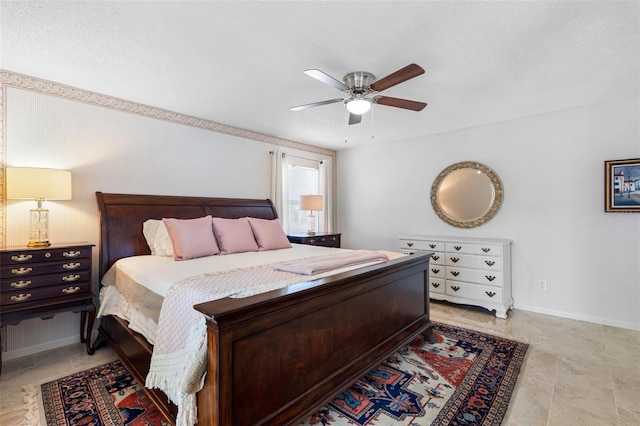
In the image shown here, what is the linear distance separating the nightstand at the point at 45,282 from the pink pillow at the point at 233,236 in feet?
3.63

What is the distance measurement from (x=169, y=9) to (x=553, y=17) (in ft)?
7.55

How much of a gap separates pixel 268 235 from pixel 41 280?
1977 mm

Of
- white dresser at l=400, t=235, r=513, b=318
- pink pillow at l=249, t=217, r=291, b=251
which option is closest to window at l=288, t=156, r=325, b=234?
pink pillow at l=249, t=217, r=291, b=251

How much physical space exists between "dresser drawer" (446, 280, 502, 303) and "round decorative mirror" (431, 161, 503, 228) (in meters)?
0.87

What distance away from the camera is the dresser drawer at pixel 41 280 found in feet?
7.47

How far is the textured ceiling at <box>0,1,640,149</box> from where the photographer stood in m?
1.81

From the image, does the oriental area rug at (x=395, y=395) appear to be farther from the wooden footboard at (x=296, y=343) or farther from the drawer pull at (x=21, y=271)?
the drawer pull at (x=21, y=271)

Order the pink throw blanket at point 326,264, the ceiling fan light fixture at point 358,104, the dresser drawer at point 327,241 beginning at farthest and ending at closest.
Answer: the dresser drawer at point 327,241 < the ceiling fan light fixture at point 358,104 < the pink throw blanket at point 326,264

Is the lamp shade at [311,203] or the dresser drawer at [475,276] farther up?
the lamp shade at [311,203]

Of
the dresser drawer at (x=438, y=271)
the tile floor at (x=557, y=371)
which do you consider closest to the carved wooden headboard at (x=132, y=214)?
the tile floor at (x=557, y=371)

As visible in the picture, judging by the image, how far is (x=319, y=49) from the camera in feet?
7.20

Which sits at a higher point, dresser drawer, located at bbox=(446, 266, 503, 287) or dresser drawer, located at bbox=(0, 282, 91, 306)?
dresser drawer, located at bbox=(0, 282, 91, 306)

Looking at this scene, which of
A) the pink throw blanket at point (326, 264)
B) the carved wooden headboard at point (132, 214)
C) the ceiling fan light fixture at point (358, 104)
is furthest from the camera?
the carved wooden headboard at point (132, 214)

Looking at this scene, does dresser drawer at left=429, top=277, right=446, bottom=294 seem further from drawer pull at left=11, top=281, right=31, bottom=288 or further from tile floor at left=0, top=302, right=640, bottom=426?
drawer pull at left=11, top=281, right=31, bottom=288
